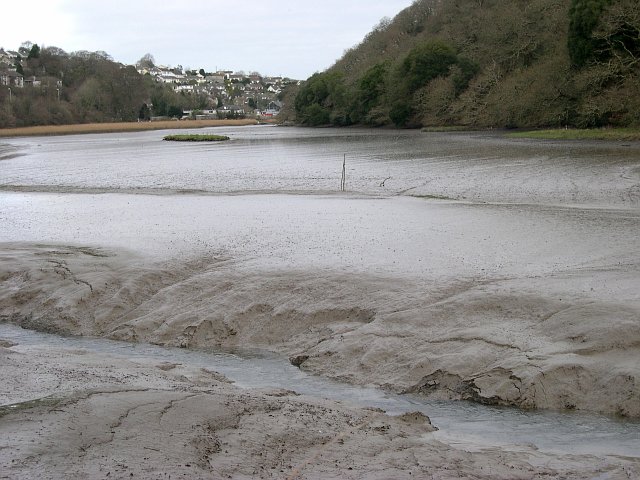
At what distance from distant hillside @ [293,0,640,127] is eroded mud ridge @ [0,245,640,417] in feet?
140

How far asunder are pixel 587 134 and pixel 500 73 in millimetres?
29263

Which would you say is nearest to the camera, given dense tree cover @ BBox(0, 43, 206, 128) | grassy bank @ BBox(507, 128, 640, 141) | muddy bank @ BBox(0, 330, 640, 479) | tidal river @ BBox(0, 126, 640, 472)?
muddy bank @ BBox(0, 330, 640, 479)

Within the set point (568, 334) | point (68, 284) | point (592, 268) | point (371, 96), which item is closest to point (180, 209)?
point (68, 284)

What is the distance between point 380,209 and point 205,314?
32.4 feet

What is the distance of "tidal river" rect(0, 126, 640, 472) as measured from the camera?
802 cm

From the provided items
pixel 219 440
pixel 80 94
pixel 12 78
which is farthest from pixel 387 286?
pixel 12 78

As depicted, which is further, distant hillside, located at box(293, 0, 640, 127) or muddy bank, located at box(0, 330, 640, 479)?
distant hillside, located at box(293, 0, 640, 127)

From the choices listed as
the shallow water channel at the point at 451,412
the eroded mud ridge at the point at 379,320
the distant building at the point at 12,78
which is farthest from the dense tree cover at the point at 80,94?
the shallow water channel at the point at 451,412

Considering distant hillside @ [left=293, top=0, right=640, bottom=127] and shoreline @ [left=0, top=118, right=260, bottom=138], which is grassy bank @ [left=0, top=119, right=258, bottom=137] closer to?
shoreline @ [left=0, top=118, right=260, bottom=138]

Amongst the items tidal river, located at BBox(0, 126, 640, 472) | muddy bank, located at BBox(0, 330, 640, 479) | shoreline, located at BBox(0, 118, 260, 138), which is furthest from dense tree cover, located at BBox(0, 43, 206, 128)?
muddy bank, located at BBox(0, 330, 640, 479)

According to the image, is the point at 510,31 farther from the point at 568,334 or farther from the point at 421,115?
the point at 568,334

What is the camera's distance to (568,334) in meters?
8.61

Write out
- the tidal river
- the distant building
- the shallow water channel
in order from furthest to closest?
the distant building → the tidal river → the shallow water channel

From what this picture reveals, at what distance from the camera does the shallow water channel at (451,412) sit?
661cm
